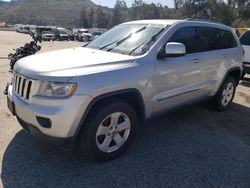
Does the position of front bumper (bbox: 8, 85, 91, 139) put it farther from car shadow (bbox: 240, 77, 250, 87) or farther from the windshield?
car shadow (bbox: 240, 77, 250, 87)

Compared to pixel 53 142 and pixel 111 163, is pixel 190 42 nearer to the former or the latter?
pixel 111 163

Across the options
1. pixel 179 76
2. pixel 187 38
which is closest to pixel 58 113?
pixel 179 76

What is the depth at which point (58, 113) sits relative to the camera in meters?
3.22

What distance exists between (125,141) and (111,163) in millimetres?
358

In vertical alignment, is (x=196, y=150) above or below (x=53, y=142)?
below

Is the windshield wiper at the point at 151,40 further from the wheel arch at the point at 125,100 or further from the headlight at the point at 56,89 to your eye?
the headlight at the point at 56,89

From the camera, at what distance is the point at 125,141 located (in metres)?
3.95

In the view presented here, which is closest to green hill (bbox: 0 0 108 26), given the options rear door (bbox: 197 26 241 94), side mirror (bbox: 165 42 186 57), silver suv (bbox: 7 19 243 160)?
rear door (bbox: 197 26 241 94)

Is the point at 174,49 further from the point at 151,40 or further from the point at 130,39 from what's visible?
the point at 130,39

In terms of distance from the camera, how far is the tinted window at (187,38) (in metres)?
4.57

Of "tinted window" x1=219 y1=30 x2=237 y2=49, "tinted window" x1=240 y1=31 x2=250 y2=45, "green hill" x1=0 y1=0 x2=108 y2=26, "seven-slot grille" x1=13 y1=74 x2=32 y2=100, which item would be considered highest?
"tinted window" x1=219 y1=30 x2=237 y2=49

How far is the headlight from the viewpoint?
10.6ft

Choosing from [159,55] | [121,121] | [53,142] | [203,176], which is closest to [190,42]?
[159,55]

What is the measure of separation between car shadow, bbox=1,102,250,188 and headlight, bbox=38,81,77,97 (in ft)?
3.12
